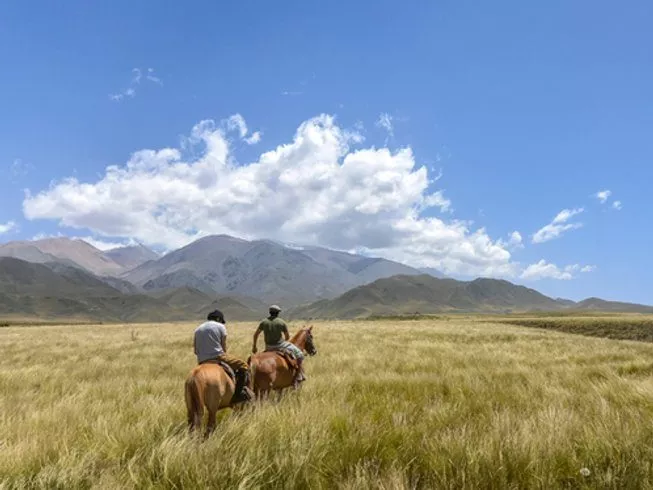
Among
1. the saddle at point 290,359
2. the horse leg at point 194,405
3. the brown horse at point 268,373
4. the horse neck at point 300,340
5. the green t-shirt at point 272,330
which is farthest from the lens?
the horse neck at point 300,340

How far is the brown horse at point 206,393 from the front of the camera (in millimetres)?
6129

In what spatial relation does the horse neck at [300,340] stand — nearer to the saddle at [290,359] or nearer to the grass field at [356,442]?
the saddle at [290,359]

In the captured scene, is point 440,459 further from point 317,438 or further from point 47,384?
point 47,384

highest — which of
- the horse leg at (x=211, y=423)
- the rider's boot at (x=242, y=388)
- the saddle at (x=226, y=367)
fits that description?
the saddle at (x=226, y=367)

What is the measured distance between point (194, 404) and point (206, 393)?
0.78 ft

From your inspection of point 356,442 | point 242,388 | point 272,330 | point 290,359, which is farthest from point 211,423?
point 272,330

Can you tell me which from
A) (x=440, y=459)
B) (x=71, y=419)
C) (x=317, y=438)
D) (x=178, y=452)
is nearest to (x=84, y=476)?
(x=178, y=452)

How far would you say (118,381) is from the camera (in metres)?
11.1

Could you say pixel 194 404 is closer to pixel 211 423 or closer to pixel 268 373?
pixel 211 423

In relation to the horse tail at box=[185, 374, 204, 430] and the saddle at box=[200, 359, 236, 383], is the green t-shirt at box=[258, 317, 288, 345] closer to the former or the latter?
the saddle at box=[200, 359, 236, 383]

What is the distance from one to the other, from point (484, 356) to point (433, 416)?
432 inches

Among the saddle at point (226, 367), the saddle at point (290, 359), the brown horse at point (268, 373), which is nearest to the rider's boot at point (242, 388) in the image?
the saddle at point (226, 367)

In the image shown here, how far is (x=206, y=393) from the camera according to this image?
6.34 meters

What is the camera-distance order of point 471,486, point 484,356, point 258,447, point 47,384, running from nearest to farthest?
point 471,486, point 258,447, point 47,384, point 484,356
